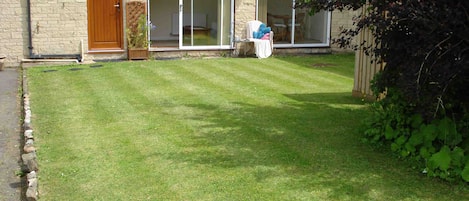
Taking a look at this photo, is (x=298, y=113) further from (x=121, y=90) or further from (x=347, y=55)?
(x=347, y=55)

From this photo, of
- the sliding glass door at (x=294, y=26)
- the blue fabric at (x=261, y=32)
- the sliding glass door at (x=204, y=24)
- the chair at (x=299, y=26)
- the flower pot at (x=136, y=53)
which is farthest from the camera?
the chair at (x=299, y=26)

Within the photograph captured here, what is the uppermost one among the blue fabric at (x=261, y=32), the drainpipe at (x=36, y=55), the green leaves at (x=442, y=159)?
the blue fabric at (x=261, y=32)

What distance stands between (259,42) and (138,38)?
3501 mm

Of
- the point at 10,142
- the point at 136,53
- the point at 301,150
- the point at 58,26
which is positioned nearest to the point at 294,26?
the point at 136,53

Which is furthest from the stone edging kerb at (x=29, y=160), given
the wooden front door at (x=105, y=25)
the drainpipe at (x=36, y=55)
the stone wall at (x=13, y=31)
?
the wooden front door at (x=105, y=25)

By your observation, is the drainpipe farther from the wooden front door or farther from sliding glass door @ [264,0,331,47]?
sliding glass door @ [264,0,331,47]

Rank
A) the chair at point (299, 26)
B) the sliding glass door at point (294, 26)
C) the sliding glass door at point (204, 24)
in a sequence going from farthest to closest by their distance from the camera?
the chair at point (299, 26) < the sliding glass door at point (294, 26) < the sliding glass door at point (204, 24)

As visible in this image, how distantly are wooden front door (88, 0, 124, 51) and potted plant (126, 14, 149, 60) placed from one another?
1.21 feet

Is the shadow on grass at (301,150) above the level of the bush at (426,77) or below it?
below

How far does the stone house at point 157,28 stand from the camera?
48.5 feet

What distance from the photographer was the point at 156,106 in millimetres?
9203

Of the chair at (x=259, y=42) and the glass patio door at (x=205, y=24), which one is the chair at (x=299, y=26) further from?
the glass patio door at (x=205, y=24)

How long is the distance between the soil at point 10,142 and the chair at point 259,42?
6922 millimetres

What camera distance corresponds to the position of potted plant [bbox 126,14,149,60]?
15.6 m
